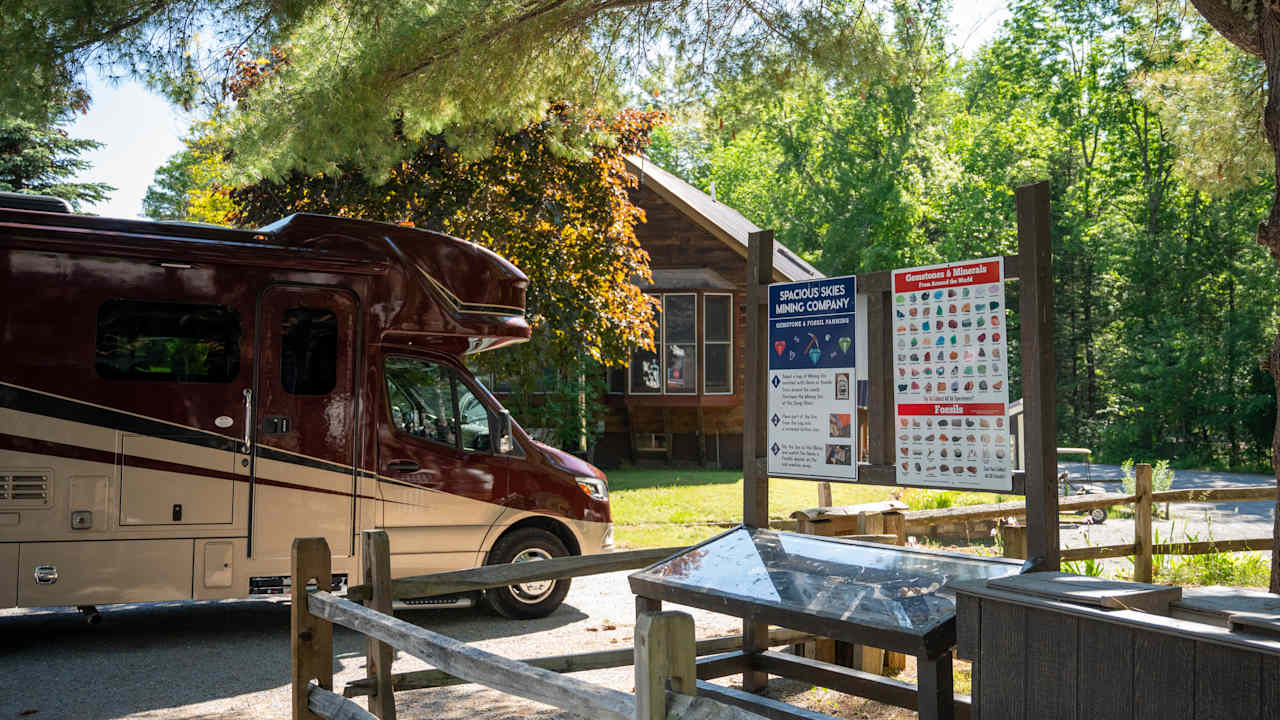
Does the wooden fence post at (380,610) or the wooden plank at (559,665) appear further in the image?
the wooden plank at (559,665)

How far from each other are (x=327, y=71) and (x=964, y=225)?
36817 millimetres

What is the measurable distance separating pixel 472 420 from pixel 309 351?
1511mm

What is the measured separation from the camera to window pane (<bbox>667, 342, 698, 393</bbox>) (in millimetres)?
22766

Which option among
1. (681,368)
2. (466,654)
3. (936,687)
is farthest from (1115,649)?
(681,368)

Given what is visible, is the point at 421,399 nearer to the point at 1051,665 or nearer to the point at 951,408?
the point at 951,408

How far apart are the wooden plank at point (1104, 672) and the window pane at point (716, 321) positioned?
1986 cm

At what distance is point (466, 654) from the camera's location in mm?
3293

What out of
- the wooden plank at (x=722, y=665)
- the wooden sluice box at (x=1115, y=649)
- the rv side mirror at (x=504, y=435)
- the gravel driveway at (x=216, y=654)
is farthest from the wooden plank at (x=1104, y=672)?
the rv side mirror at (x=504, y=435)

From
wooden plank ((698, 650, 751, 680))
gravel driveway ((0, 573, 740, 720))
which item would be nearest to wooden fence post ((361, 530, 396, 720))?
gravel driveway ((0, 573, 740, 720))

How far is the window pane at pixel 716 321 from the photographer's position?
23.0 meters

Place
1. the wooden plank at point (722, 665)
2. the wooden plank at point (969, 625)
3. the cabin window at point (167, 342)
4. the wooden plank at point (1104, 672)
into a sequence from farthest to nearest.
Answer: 1. the cabin window at point (167, 342)
2. the wooden plank at point (722, 665)
3. the wooden plank at point (969, 625)
4. the wooden plank at point (1104, 672)

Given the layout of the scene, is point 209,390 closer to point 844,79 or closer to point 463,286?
point 463,286

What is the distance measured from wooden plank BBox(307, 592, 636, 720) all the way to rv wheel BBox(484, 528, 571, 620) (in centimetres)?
471

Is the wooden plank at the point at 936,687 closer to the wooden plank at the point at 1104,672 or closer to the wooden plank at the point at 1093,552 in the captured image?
the wooden plank at the point at 1104,672
